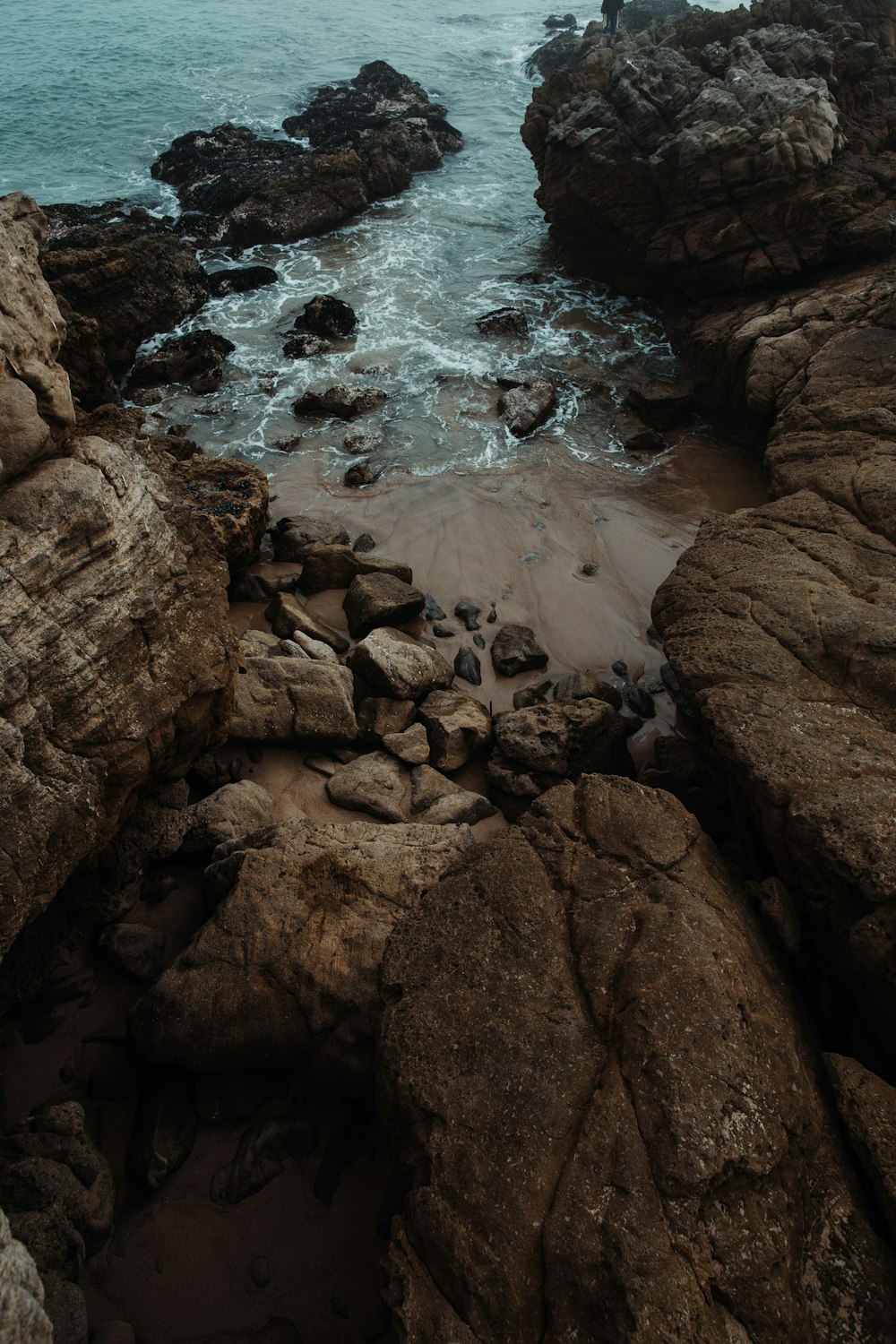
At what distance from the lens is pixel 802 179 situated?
36.9ft

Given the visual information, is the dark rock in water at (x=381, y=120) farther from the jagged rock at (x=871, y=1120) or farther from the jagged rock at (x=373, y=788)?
the jagged rock at (x=871, y=1120)

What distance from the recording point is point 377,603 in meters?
7.51

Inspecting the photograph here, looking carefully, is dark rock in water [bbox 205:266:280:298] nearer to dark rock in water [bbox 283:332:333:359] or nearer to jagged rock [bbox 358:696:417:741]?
dark rock in water [bbox 283:332:333:359]

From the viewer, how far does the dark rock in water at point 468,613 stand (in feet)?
25.7

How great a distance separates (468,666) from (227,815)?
284cm

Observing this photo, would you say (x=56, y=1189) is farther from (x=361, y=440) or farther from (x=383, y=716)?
(x=361, y=440)

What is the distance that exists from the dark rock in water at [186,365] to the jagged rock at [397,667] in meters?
7.06

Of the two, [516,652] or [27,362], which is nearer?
[27,362]

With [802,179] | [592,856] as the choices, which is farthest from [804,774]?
[802,179]

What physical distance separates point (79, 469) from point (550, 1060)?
13.0 ft

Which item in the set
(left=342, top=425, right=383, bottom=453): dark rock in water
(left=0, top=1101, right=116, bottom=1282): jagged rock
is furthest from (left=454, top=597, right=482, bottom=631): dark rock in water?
(left=0, top=1101, right=116, bottom=1282): jagged rock

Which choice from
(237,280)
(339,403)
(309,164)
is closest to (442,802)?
(339,403)

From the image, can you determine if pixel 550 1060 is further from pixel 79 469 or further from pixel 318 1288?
pixel 79 469

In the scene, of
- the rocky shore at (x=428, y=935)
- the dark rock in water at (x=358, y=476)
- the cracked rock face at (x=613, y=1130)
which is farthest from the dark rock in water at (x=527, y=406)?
the cracked rock face at (x=613, y=1130)
